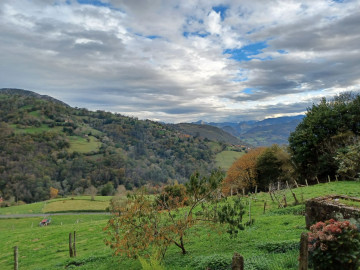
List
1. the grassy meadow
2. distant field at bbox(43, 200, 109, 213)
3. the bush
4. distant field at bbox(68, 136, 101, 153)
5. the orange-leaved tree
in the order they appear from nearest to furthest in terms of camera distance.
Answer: the bush → the grassy meadow → the orange-leaved tree → distant field at bbox(43, 200, 109, 213) → distant field at bbox(68, 136, 101, 153)

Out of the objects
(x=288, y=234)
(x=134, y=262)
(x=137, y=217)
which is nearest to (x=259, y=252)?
(x=288, y=234)

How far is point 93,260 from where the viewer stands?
17.3 metres

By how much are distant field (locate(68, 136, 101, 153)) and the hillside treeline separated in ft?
469

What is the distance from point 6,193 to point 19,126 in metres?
91.1

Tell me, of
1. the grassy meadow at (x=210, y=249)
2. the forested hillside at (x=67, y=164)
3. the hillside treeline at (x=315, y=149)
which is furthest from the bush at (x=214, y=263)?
the forested hillside at (x=67, y=164)

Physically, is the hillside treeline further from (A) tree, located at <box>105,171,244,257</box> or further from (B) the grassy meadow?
(A) tree, located at <box>105,171,244,257</box>

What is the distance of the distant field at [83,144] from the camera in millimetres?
173875

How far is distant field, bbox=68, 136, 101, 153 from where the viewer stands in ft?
570

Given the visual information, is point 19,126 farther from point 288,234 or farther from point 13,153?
point 288,234

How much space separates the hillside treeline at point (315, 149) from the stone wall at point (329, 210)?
26.0 metres

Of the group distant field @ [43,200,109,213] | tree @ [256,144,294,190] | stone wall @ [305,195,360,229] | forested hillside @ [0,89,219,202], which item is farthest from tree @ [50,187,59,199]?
stone wall @ [305,195,360,229]

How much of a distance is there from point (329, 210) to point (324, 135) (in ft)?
125

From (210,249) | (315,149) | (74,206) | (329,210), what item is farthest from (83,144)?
(329,210)

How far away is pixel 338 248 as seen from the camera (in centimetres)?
755
